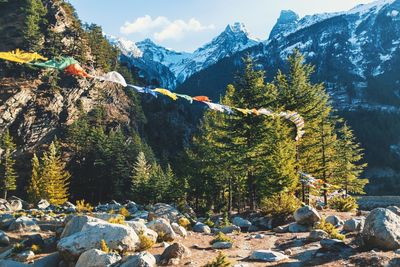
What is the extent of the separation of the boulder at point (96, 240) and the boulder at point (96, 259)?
0.75 meters

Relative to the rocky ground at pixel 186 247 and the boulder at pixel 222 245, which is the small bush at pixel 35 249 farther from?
the boulder at pixel 222 245

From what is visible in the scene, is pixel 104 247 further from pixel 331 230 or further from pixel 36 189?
pixel 36 189

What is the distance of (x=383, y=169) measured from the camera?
166 meters

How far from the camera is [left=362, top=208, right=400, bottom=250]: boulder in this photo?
11891 mm

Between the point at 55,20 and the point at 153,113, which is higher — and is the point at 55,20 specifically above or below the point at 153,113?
above

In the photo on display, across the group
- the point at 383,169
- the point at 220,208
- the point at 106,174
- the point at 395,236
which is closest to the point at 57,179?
the point at 106,174

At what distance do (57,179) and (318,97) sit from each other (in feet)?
140

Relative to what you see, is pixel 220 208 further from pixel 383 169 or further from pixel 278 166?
pixel 383 169

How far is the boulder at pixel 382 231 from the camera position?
11.9 m

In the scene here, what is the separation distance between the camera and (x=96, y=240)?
485 inches

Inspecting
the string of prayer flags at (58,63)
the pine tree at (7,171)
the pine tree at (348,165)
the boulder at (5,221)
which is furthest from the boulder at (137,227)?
the pine tree at (7,171)

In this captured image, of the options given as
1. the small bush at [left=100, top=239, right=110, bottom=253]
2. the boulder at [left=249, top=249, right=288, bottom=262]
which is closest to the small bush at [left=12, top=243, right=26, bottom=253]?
the small bush at [left=100, top=239, right=110, bottom=253]

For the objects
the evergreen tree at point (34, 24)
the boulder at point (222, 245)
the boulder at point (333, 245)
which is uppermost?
the evergreen tree at point (34, 24)

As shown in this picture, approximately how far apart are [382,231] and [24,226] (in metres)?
16.3
